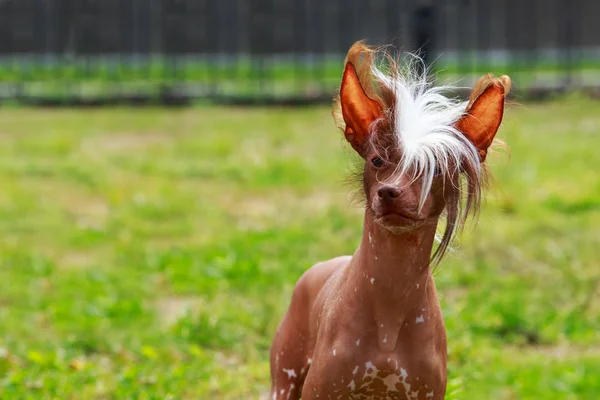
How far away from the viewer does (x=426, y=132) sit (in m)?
3.32

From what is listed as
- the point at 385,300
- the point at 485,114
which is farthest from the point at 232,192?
the point at 485,114

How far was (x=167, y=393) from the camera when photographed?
5.60 meters

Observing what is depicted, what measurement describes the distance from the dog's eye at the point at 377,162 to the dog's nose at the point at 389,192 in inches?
7.4

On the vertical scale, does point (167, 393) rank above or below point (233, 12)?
below

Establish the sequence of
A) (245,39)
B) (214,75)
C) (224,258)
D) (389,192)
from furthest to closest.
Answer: (214,75)
(245,39)
(224,258)
(389,192)

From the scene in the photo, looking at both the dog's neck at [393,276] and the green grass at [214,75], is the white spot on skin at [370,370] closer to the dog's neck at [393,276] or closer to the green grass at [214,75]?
the dog's neck at [393,276]

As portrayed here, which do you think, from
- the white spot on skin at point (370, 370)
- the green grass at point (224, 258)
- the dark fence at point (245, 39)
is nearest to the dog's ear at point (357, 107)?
the green grass at point (224, 258)

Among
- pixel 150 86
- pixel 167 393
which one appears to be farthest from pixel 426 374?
pixel 150 86

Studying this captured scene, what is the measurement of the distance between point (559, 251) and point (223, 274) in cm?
267

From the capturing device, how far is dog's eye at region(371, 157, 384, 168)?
336 cm

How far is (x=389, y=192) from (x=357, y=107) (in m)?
0.41

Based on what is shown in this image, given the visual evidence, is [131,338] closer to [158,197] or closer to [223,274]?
[223,274]

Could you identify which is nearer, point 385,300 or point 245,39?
point 385,300

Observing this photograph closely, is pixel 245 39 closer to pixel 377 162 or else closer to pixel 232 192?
pixel 232 192
